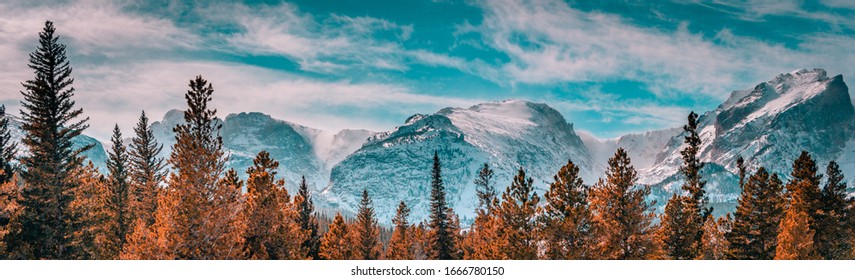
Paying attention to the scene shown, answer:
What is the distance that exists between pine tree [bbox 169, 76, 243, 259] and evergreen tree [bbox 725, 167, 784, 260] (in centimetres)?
3162

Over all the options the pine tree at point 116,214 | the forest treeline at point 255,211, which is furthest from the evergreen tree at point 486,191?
the pine tree at point 116,214

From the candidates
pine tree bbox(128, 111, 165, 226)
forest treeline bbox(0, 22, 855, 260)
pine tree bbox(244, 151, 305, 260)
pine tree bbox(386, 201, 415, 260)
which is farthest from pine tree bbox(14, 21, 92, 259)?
pine tree bbox(386, 201, 415, 260)

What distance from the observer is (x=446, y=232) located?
200ft

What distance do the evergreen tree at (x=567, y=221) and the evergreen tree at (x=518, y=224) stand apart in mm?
1731

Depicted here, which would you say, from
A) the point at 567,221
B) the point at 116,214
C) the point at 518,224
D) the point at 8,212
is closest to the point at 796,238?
the point at 567,221

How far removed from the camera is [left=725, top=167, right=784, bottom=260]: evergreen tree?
124 feet

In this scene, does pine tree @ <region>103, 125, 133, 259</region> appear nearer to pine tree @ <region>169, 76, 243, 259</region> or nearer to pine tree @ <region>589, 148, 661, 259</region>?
pine tree @ <region>169, 76, 243, 259</region>

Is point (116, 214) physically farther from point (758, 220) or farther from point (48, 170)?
point (758, 220)

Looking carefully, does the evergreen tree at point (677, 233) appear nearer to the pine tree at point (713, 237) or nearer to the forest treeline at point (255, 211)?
the forest treeline at point (255, 211)

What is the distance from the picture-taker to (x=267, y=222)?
30.8 m

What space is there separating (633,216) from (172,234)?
73.8ft

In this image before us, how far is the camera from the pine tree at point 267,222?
30.1 m
